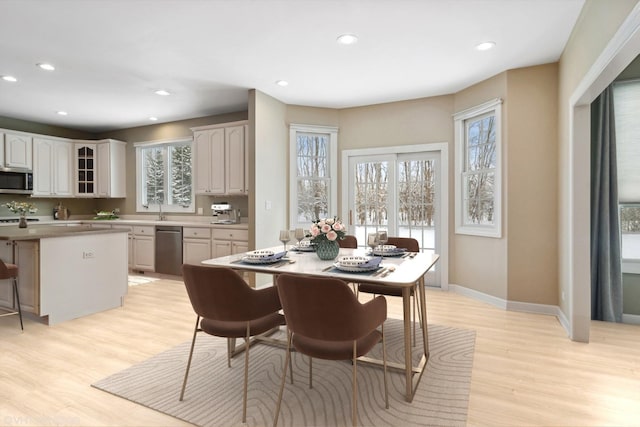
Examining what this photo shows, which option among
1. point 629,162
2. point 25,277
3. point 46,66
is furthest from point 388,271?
point 46,66

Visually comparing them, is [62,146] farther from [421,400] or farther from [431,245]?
[421,400]

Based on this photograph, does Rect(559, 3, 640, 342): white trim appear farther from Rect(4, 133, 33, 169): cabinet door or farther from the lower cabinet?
Rect(4, 133, 33, 169): cabinet door

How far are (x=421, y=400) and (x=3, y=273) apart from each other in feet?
12.4

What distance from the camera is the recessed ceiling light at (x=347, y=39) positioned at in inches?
127

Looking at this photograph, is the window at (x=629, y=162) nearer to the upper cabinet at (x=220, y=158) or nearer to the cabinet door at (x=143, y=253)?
the upper cabinet at (x=220, y=158)

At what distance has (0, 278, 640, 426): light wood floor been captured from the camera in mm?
2018

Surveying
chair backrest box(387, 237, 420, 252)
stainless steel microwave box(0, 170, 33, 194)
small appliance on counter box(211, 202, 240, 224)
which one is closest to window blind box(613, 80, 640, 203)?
chair backrest box(387, 237, 420, 252)

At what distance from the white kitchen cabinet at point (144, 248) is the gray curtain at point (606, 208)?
19.3 feet

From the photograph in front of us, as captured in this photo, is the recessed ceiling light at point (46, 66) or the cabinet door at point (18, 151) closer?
the recessed ceiling light at point (46, 66)

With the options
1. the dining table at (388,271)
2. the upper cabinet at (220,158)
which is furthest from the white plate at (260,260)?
the upper cabinet at (220,158)

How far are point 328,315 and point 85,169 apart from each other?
270 inches

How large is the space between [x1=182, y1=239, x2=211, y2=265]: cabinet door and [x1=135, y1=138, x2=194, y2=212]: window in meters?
1.00

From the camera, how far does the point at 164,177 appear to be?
261 inches

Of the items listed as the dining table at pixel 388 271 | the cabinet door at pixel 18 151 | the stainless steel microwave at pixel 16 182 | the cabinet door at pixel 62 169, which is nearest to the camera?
the dining table at pixel 388 271
